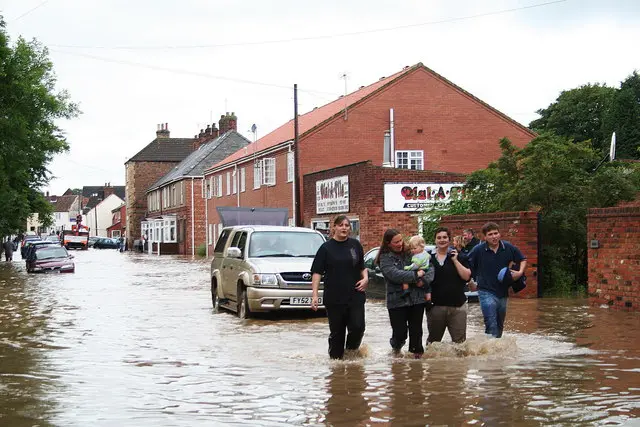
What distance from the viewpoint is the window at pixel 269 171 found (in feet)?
158

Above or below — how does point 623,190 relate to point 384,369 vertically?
above

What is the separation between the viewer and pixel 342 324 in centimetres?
1062

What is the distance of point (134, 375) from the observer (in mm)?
10242

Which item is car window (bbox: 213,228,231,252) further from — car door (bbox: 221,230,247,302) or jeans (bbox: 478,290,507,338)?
jeans (bbox: 478,290,507,338)

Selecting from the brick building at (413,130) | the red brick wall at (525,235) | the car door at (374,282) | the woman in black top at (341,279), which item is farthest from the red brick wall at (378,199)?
the woman in black top at (341,279)

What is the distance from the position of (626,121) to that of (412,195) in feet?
107

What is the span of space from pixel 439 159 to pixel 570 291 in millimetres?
22537

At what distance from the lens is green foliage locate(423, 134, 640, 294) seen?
2066 centimetres

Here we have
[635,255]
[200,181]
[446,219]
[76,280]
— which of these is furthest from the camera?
[200,181]

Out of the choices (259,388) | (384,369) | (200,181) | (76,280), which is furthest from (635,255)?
(200,181)

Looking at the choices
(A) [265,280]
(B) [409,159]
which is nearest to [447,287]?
(A) [265,280]

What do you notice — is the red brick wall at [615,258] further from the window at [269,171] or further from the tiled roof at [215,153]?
the tiled roof at [215,153]

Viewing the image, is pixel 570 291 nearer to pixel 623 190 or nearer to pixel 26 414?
pixel 623 190

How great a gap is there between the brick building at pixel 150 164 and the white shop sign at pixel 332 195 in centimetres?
6362
